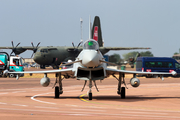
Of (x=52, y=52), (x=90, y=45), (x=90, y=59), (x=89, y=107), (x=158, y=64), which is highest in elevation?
(x=52, y=52)

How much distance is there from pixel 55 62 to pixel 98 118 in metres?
54.5

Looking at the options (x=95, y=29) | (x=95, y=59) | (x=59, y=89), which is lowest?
(x=59, y=89)

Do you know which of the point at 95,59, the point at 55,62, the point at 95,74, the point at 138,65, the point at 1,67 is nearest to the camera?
the point at 95,59

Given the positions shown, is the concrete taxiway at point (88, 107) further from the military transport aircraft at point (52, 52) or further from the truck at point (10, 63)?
the military transport aircraft at point (52, 52)

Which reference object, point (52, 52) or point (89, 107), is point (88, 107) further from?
point (52, 52)

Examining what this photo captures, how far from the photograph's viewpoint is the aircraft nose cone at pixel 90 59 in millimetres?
15180

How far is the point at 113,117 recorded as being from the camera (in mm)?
9930

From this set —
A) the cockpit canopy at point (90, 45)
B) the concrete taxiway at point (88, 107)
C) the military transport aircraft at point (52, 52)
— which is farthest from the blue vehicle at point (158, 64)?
the cockpit canopy at point (90, 45)

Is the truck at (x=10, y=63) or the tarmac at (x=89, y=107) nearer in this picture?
the tarmac at (x=89, y=107)

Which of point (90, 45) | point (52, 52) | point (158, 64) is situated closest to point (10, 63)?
point (52, 52)

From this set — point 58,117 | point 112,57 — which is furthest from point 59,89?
point 112,57

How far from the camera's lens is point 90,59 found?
15125 mm

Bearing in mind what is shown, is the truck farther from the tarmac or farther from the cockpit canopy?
the cockpit canopy

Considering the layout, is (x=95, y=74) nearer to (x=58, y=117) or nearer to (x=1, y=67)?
(x=58, y=117)
